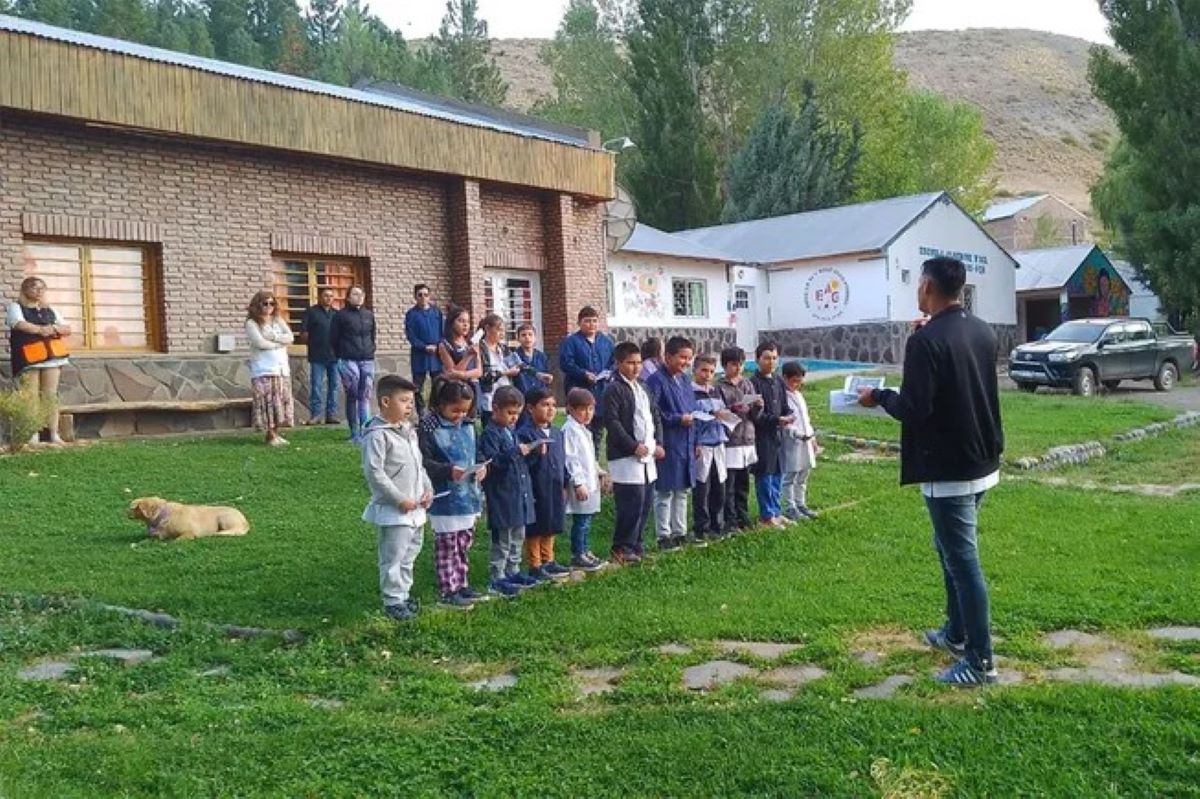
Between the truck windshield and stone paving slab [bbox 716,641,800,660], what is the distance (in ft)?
72.9

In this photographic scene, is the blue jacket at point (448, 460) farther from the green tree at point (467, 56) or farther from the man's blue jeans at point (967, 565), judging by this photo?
the green tree at point (467, 56)

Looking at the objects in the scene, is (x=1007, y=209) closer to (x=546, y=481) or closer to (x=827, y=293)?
(x=827, y=293)

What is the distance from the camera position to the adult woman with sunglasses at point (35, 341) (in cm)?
1158

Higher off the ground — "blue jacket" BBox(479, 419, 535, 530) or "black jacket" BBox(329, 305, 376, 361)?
"black jacket" BBox(329, 305, 376, 361)

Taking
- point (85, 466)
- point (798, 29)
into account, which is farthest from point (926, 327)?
point (798, 29)

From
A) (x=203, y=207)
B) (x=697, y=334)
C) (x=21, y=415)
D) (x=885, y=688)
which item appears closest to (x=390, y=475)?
(x=885, y=688)

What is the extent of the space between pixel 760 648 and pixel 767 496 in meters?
3.51

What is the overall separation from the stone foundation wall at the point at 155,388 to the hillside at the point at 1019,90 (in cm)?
8775

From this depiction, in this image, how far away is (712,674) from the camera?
17.1 ft

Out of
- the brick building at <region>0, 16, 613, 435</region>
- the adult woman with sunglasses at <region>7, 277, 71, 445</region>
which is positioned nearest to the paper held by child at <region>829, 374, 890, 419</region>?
the adult woman with sunglasses at <region>7, 277, 71, 445</region>

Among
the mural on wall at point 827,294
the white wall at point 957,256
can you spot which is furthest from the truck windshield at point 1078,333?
the mural on wall at point 827,294

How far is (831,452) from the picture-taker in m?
14.8

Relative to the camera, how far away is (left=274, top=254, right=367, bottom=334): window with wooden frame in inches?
604

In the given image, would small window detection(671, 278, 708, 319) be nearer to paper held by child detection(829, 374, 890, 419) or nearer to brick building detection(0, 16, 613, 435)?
brick building detection(0, 16, 613, 435)
